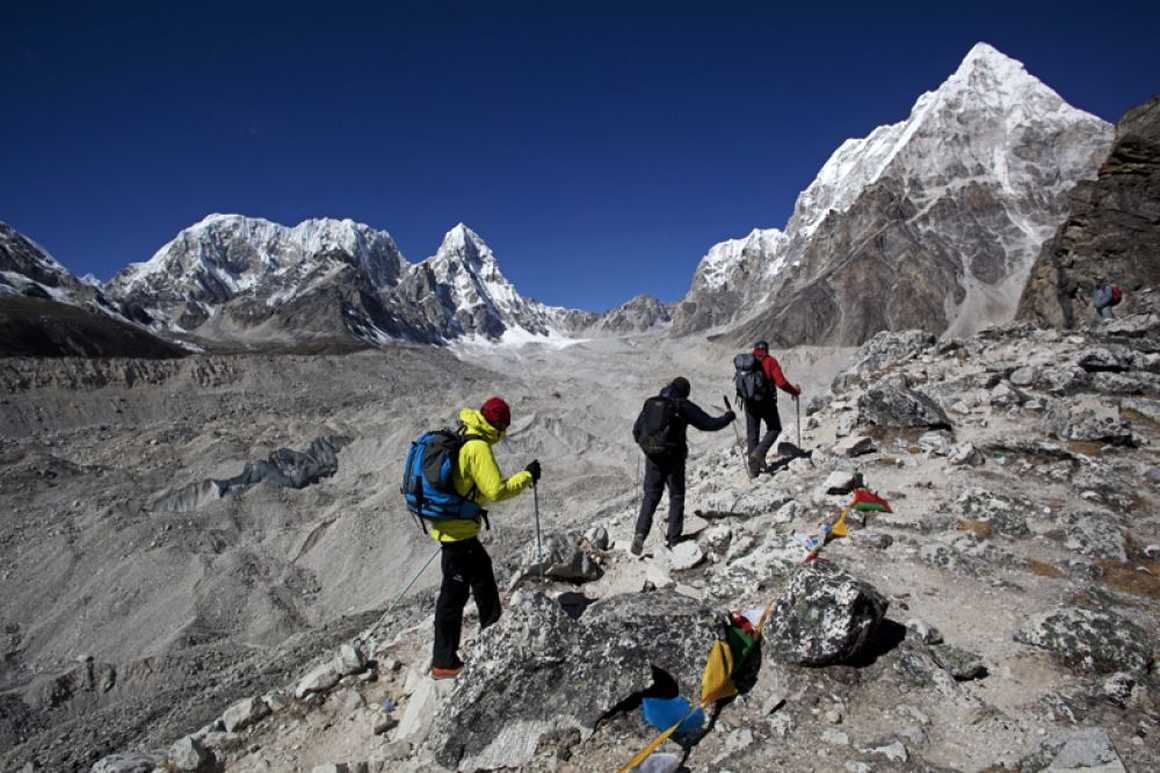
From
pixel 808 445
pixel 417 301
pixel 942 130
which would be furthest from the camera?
pixel 417 301

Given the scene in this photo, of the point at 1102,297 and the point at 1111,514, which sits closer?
the point at 1111,514

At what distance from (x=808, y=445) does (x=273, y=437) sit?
24.5 metres

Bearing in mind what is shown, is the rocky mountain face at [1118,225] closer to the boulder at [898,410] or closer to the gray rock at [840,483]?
the boulder at [898,410]

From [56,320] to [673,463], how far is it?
69124 mm

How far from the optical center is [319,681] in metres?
4.97

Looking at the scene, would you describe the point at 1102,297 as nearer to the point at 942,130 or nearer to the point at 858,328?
the point at 858,328

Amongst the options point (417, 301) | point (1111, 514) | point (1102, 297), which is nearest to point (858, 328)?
point (1102, 297)

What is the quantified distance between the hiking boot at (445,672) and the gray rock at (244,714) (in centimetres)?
158

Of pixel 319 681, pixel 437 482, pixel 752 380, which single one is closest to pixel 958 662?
pixel 437 482

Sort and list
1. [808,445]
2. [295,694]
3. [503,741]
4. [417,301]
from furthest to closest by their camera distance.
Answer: [417,301] < [808,445] < [295,694] < [503,741]

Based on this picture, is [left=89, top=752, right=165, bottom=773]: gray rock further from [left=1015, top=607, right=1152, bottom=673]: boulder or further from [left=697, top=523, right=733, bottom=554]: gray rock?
[left=1015, top=607, right=1152, bottom=673]: boulder

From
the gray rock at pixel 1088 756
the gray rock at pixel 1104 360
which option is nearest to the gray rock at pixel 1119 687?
the gray rock at pixel 1088 756

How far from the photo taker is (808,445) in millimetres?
10531

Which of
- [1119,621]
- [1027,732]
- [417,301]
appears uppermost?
[417,301]
